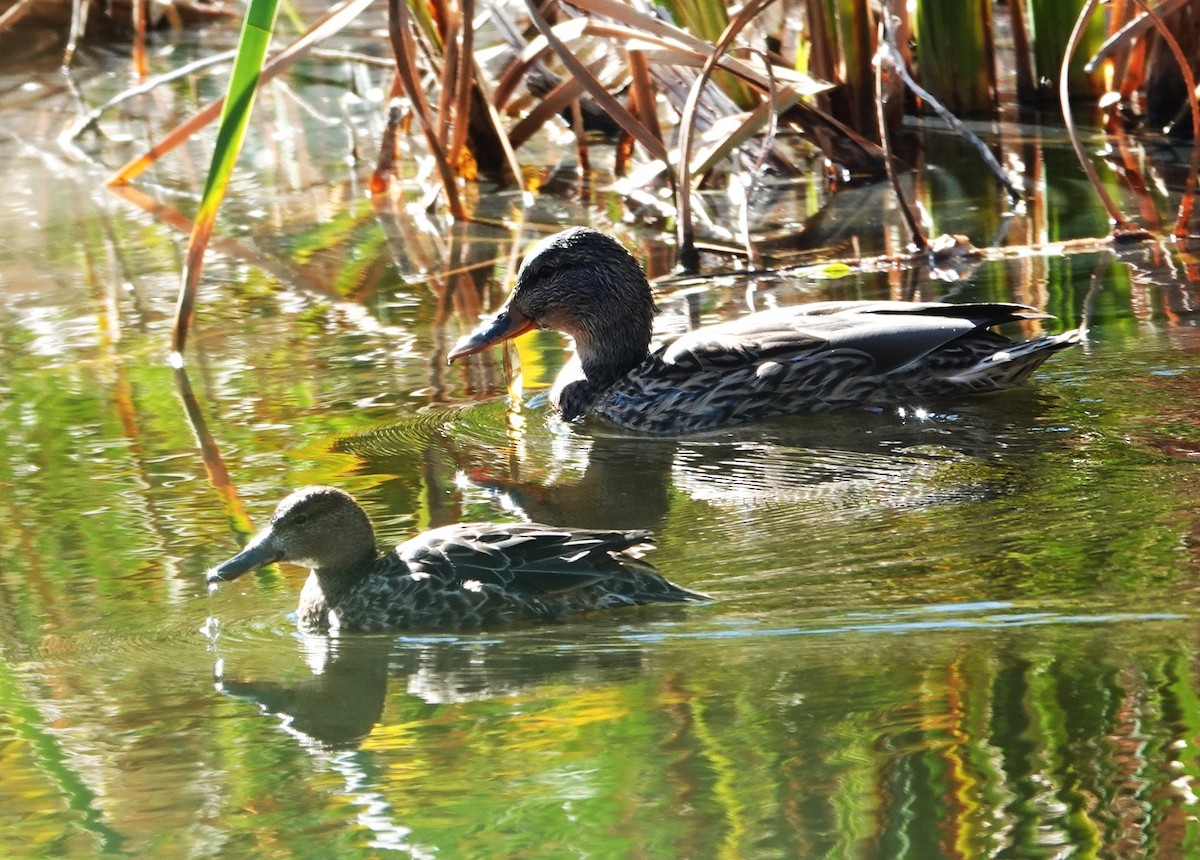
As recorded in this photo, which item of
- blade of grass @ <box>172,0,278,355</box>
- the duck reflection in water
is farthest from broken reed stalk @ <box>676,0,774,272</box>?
the duck reflection in water

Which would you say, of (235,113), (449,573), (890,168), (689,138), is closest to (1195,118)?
(890,168)

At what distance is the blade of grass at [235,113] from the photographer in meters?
6.46

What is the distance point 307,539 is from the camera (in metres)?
5.19

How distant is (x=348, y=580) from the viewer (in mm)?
5219

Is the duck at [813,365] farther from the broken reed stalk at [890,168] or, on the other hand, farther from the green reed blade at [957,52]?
the green reed blade at [957,52]

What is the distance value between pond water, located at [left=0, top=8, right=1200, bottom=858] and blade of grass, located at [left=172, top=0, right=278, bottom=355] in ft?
2.10

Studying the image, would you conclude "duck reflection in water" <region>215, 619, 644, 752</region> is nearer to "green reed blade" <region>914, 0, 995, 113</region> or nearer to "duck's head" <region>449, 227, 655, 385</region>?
"duck's head" <region>449, 227, 655, 385</region>

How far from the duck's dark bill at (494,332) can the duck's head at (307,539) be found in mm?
2206

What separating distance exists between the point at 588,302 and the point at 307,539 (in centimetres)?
280

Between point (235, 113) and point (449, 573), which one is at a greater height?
point (235, 113)

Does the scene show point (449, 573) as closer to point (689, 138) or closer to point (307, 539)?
point (307, 539)

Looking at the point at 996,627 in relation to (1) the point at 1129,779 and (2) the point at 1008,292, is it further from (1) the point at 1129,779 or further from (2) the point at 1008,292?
(2) the point at 1008,292

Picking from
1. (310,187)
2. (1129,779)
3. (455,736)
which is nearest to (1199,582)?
(1129,779)

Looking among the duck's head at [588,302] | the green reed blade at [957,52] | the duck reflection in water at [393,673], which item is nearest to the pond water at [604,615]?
the duck reflection in water at [393,673]
